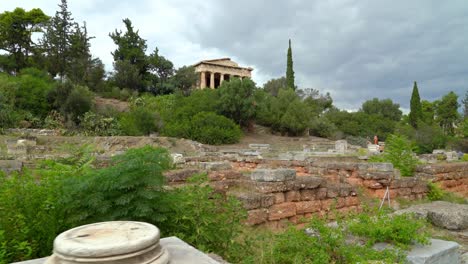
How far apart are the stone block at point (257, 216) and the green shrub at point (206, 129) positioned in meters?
23.6

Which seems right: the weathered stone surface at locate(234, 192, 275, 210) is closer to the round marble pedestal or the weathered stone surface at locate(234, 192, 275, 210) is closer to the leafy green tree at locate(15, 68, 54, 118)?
the round marble pedestal

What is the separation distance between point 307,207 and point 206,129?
23378mm

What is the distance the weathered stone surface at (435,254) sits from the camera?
3.40 meters

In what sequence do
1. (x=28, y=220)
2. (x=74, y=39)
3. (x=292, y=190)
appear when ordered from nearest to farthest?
(x=28, y=220) → (x=292, y=190) → (x=74, y=39)

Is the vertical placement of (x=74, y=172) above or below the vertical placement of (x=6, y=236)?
above

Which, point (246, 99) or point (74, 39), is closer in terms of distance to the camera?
point (246, 99)

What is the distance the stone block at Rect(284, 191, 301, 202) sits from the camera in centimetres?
611

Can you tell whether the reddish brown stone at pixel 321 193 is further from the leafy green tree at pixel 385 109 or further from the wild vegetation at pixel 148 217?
the leafy green tree at pixel 385 109

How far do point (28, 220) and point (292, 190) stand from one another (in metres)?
4.32

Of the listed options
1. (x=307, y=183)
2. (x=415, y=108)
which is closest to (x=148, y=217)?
(x=307, y=183)

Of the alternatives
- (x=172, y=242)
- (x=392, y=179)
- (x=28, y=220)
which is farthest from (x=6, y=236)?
(x=392, y=179)

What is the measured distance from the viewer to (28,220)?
306cm

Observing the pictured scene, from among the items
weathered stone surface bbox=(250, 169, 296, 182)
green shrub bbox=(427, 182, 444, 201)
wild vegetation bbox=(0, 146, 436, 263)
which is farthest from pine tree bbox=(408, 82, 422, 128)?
wild vegetation bbox=(0, 146, 436, 263)

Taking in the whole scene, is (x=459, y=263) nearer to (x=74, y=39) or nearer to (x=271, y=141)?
(x=271, y=141)
